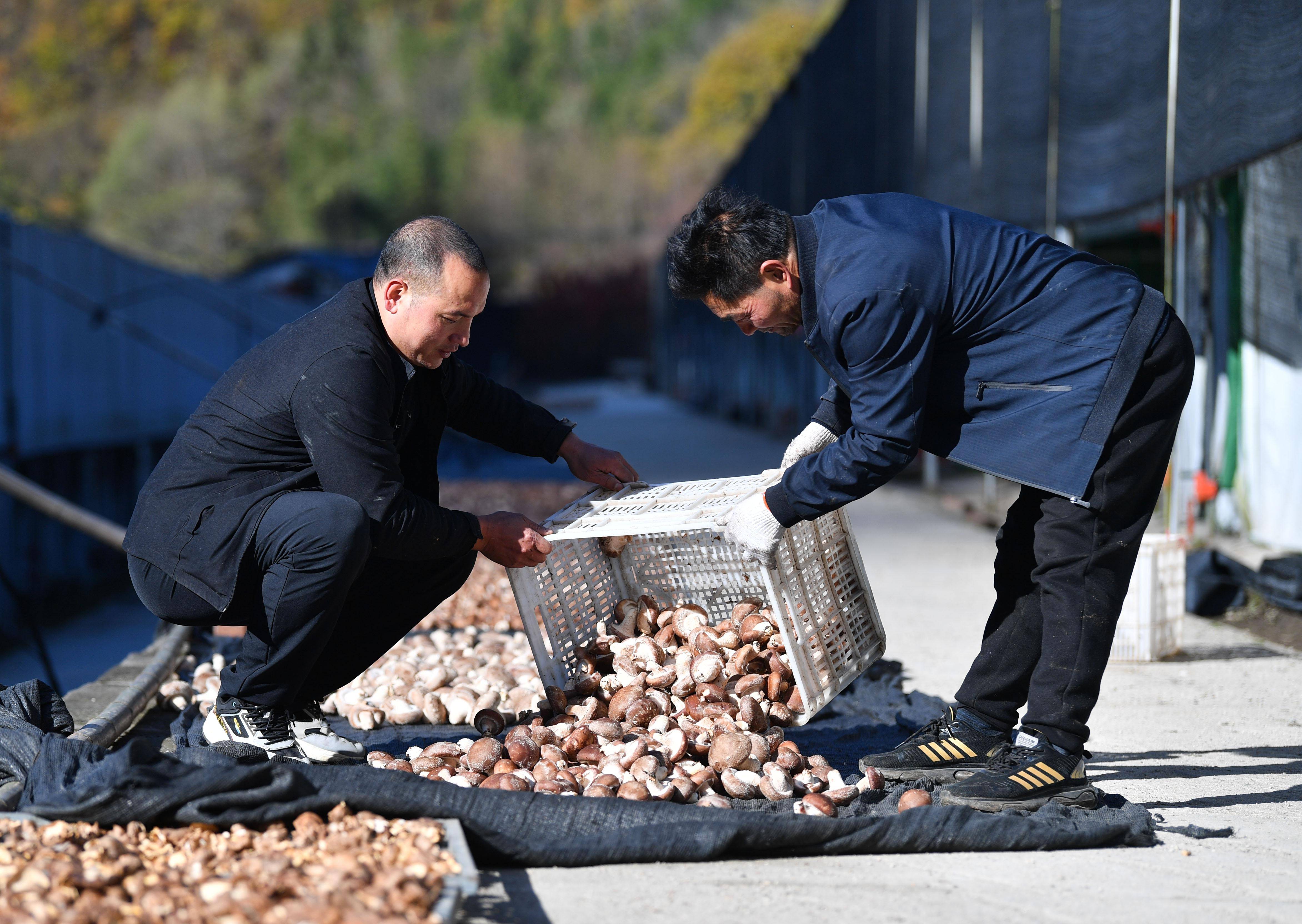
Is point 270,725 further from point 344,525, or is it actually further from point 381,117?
point 381,117

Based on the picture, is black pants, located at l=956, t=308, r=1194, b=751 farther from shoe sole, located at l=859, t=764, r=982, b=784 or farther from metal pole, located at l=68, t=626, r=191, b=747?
metal pole, located at l=68, t=626, r=191, b=747

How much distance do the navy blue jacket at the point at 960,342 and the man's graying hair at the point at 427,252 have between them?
0.75m

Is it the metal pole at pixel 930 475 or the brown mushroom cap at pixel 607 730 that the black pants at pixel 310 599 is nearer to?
the brown mushroom cap at pixel 607 730

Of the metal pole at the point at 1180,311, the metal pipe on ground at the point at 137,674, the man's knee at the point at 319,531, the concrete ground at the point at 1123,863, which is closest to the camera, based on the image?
the concrete ground at the point at 1123,863

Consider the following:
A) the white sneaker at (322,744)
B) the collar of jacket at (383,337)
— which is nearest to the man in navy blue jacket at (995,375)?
the collar of jacket at (383,337)

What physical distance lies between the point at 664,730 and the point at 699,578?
67 centimetres

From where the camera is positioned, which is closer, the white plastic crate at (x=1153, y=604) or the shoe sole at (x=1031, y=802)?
the shoe sole at (x=1031, y=802)

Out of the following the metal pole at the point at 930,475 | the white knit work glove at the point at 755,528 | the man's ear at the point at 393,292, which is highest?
the man's ear at the point at 393,292

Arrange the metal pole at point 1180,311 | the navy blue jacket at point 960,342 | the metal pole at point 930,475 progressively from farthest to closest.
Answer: the metal pole at point 930,475, the metal pole at point 1180,311, the navy blue jacket at point 960,342

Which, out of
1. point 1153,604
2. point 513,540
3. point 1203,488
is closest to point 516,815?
point 513,540

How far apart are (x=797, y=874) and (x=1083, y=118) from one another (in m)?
6.17

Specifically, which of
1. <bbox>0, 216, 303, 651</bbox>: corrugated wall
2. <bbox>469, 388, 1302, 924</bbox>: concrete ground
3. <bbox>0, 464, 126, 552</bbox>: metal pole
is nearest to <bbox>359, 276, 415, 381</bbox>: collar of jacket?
<bbox>469, 388, 1302, 924</bbox>: concrete ground

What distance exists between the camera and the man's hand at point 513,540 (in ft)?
9.41

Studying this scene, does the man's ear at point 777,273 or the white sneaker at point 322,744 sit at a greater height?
the man's ear at point 777,273
